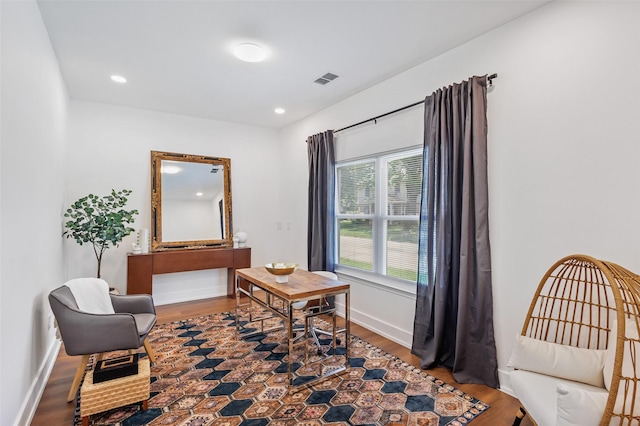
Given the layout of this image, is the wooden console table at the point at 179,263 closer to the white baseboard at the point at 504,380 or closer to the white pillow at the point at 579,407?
the white baseboard at the point at 504,380

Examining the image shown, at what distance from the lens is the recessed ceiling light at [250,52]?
262 centimetres

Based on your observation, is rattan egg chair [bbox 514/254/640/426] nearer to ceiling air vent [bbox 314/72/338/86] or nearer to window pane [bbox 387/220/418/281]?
window pane [bbox 387/220/418/281]

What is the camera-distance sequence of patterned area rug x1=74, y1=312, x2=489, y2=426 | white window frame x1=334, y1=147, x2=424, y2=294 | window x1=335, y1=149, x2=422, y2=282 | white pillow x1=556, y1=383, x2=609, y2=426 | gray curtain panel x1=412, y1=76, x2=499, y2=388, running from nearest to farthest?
white pillow x1=556, y1=383, x2=609, y2=426, patterned area rug x1=74, y1=312, x2=489, y2=426, gray curtain panel x1=412, y1=76, x2=499, y2=388, window x1=335, y1=149, x2=422, y2=282, white window frame x1=334, y1=147, x2=424, y2=294

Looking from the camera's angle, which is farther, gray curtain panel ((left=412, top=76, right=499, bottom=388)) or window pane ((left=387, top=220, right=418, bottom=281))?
window pane ((left=387, top=220, right=418, bottom=281))

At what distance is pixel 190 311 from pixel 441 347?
322cm

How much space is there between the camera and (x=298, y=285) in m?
2.61

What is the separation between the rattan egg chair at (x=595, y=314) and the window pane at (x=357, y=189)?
1.95 m

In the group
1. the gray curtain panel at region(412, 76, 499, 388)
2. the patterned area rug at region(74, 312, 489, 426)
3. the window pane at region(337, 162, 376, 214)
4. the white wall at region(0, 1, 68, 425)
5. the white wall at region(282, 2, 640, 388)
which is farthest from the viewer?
the window pane at region(337, 162, 376, 214)

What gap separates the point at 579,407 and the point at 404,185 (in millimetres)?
2296

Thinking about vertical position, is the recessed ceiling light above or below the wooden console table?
above

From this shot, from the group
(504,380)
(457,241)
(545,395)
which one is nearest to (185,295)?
(457,241)

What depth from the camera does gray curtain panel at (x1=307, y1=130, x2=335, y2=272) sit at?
13.3ft

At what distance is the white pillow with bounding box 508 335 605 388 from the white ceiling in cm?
229

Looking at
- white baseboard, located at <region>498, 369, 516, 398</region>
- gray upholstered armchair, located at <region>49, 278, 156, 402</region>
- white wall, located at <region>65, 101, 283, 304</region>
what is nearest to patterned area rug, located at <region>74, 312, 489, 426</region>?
white baseboard, located at <region>498, 369, 516, 398</region>
